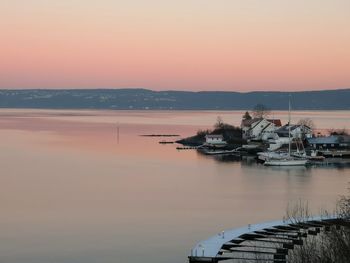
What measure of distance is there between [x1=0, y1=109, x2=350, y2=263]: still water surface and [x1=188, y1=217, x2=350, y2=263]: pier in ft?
1.18

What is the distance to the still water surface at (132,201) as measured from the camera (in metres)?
6.93

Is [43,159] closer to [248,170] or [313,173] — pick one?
[248,170]

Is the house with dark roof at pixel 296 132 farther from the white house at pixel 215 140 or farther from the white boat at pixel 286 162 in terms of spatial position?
the white boat at pixel 286 162

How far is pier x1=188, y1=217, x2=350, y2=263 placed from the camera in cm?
624

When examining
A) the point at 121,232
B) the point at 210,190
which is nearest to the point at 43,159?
the point at 210,190

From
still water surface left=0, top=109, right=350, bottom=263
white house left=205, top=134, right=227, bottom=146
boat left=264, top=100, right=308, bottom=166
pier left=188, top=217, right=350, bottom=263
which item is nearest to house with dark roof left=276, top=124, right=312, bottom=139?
white house left=205, top=134, right=227, bottom=146

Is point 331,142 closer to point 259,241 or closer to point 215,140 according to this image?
point 215,140

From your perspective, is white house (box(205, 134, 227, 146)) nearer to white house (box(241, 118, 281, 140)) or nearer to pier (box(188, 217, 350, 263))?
white house (box(241, 118, 281, 140))

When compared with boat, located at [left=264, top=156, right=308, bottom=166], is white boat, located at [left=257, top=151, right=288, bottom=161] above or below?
above

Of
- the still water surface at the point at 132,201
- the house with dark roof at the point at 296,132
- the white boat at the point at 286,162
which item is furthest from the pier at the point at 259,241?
the house with dark roof at the point at 296,132

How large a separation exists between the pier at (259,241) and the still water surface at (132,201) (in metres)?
0.36

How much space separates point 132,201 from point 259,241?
10.9 feet

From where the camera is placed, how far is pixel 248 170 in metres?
15.5

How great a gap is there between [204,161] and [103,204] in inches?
339
